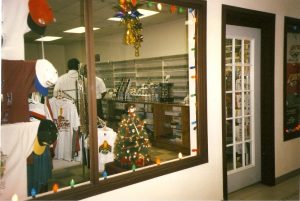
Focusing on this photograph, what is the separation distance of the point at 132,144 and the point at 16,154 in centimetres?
114

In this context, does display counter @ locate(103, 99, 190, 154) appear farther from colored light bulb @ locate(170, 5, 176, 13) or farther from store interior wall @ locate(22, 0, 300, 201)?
colored light bulb @ locate(170, 5, 176, 13)

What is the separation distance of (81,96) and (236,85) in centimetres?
193

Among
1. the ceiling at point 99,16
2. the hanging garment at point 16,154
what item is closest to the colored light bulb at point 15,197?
the hanging garment at point 16,154

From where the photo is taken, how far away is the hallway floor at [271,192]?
3.43 meters

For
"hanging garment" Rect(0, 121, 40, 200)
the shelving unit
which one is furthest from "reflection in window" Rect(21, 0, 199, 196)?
the shelving unit

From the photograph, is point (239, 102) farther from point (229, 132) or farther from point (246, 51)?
point (246, 51)

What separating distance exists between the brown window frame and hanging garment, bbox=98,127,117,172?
193mm

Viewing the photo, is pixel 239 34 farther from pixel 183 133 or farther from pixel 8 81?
pixel 8 81

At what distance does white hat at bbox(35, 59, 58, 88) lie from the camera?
6.89 feet

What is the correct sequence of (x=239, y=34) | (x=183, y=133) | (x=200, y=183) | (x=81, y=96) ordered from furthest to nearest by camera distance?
(x=239, y=34), (x=183, y=133), (x=200, y=183), (x=81, y=96)

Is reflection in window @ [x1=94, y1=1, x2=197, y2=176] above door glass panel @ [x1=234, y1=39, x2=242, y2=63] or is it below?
below

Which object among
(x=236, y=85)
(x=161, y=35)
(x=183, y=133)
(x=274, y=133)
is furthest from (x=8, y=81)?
(x=161, y=35)

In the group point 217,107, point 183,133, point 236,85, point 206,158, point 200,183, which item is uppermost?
point 236,85

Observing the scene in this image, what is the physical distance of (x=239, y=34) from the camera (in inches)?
139
